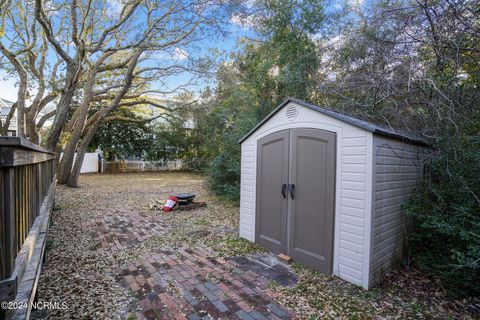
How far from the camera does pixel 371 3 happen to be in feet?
18.1

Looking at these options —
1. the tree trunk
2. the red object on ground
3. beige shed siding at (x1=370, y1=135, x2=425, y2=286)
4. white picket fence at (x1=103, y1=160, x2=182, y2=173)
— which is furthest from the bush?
white picket fence at (x1=103, y1=160, x2=182, y2=173)

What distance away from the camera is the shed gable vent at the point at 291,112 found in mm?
3498

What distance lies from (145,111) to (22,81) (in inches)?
392

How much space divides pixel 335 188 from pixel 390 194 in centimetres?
A: 69

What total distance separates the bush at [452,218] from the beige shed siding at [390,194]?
167 mm

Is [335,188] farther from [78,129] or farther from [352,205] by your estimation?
[78,129]

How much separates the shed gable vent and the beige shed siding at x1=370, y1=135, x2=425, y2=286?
3.78ft

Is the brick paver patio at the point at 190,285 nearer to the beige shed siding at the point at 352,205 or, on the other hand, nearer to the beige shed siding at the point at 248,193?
the beige shed siding at the point at 248,193

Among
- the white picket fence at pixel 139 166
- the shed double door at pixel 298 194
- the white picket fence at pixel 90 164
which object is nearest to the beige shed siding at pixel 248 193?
the shed double door at pixel 298 194

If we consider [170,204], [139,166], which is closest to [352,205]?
[170,204]

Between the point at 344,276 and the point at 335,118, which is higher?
the point at 335,118

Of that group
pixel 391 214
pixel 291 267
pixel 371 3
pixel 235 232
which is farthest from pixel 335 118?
pixel 371 3

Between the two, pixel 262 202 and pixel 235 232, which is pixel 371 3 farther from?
pixel 235 232

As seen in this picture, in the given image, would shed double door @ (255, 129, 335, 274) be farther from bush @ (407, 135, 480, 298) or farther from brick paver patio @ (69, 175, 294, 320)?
bush @ (407, 135, 480, 298)
